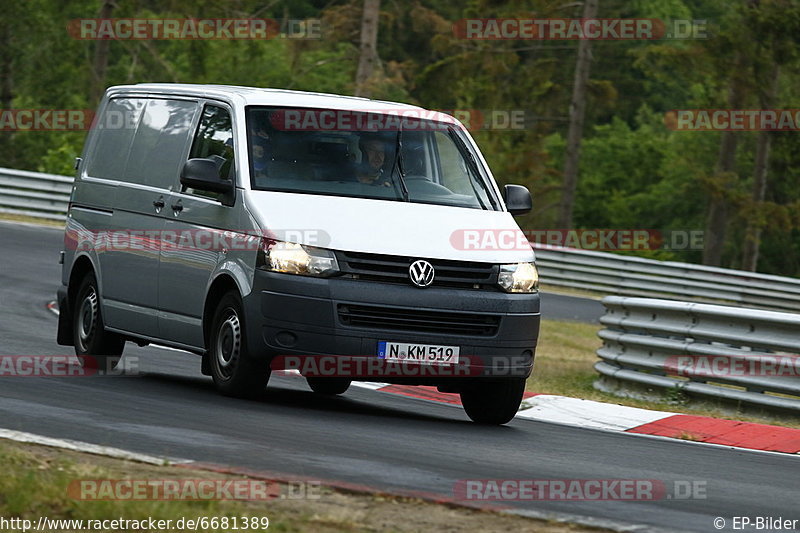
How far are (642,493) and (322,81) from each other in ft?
181

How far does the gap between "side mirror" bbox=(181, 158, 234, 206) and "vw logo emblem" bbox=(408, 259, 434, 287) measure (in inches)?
55.1

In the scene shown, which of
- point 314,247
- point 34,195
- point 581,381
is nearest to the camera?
point 314,247

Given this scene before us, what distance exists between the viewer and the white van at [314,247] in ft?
30.1

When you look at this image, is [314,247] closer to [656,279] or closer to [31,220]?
[31,220]

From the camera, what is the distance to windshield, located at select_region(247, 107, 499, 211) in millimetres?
9852

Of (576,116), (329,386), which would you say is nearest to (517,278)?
(329,386)

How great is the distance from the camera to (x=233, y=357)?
377 inches

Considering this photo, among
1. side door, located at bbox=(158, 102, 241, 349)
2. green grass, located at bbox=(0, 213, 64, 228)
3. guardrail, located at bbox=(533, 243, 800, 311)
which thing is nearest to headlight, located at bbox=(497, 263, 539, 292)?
side door, located at bbox=(158, 102, 241, 349)

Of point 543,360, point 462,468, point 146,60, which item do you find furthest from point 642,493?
point 146,60

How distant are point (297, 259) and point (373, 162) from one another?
1.24m

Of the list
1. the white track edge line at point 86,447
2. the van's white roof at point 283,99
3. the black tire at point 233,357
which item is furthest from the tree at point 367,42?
the white track edge line at point 86,447

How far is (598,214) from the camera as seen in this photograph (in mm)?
65500

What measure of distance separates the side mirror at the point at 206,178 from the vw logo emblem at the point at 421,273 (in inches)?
55.1

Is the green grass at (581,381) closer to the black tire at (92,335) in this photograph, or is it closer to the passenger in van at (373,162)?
the passenger in van at (373,162)
